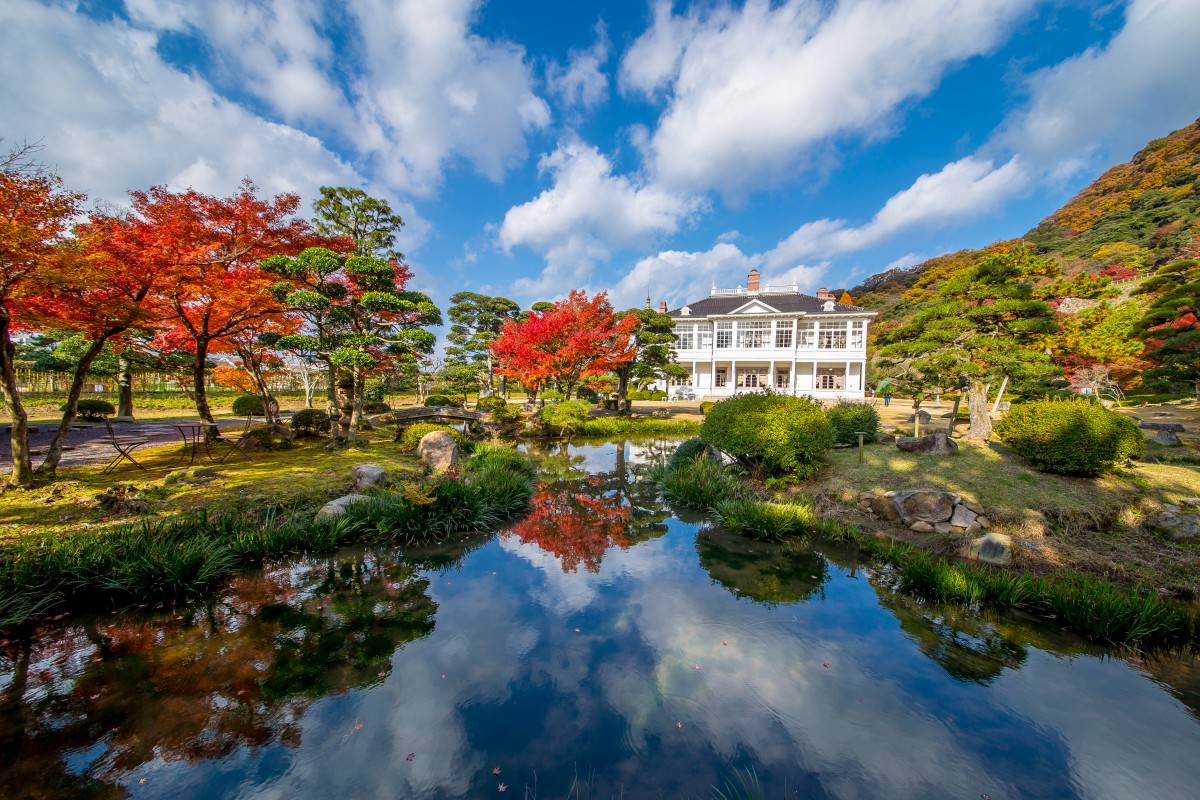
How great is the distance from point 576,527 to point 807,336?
30.4 meters

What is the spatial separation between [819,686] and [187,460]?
10.8m

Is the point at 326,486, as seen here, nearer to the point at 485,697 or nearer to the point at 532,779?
the point at 485,697

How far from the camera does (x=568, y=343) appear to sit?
16125mm

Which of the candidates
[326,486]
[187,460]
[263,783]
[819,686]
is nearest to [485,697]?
[263,783]

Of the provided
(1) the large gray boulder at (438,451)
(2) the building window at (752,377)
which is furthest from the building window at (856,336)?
(1) the large gray boulder at (438,451)

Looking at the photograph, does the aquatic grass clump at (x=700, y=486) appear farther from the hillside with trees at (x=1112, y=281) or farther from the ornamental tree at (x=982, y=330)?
the ornamental tree at (x=982, y=330)

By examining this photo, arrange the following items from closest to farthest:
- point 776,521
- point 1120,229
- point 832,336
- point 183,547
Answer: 1. point 183,547
2. point 776,521
3. point 832,336
4. point 1120,229

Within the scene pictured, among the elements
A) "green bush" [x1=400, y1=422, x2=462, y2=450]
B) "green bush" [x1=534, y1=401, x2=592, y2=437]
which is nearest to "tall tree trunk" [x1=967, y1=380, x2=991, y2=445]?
"green bush" [x1=534, y1=401, x2=592, y2=437]

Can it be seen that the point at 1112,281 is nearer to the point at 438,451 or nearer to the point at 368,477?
the point at 438,451

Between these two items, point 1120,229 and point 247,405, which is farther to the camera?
point 1120,229

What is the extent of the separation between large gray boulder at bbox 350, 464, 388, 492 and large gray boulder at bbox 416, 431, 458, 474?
170cm

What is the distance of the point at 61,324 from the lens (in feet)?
20.7

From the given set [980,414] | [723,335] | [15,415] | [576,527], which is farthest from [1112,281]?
[15,415]

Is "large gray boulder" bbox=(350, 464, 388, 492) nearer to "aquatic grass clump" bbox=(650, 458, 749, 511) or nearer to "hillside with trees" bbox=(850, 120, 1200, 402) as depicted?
"aquatic grass clump" bbox=(650, 458, 749, 511)
